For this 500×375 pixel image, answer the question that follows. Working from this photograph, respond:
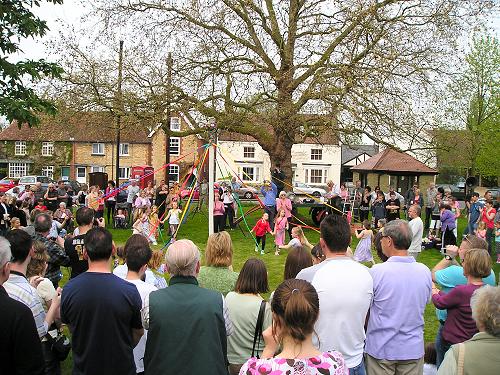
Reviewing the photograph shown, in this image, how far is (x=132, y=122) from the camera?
15883 mm

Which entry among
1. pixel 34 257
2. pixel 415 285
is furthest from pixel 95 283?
pixel 415 285

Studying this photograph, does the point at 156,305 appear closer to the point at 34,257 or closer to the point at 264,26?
the point at 34,257

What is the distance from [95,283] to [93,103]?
13781mm

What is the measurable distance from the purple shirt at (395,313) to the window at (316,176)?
45376 mm

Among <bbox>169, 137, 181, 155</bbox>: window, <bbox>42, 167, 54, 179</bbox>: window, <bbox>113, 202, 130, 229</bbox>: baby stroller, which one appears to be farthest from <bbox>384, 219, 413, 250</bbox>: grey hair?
<bbox>42, 167, 54, 179</bbox>: window

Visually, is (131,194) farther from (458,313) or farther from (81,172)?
(81,172)

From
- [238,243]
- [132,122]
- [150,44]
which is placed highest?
[150,44]

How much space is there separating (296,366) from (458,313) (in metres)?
2.15

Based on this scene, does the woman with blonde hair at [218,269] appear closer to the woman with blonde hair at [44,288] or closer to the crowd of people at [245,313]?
the crowd of people at [245,313]

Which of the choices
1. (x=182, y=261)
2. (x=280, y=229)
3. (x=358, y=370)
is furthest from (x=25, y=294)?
(x=280, y=229)

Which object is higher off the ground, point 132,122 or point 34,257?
point 132,122

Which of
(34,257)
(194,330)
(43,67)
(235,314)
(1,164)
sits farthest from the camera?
(1,164)

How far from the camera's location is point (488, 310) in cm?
278

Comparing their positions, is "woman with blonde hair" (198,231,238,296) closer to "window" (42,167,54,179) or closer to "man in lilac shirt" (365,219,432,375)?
"man in lilac shirt" (365,219,432,375)
